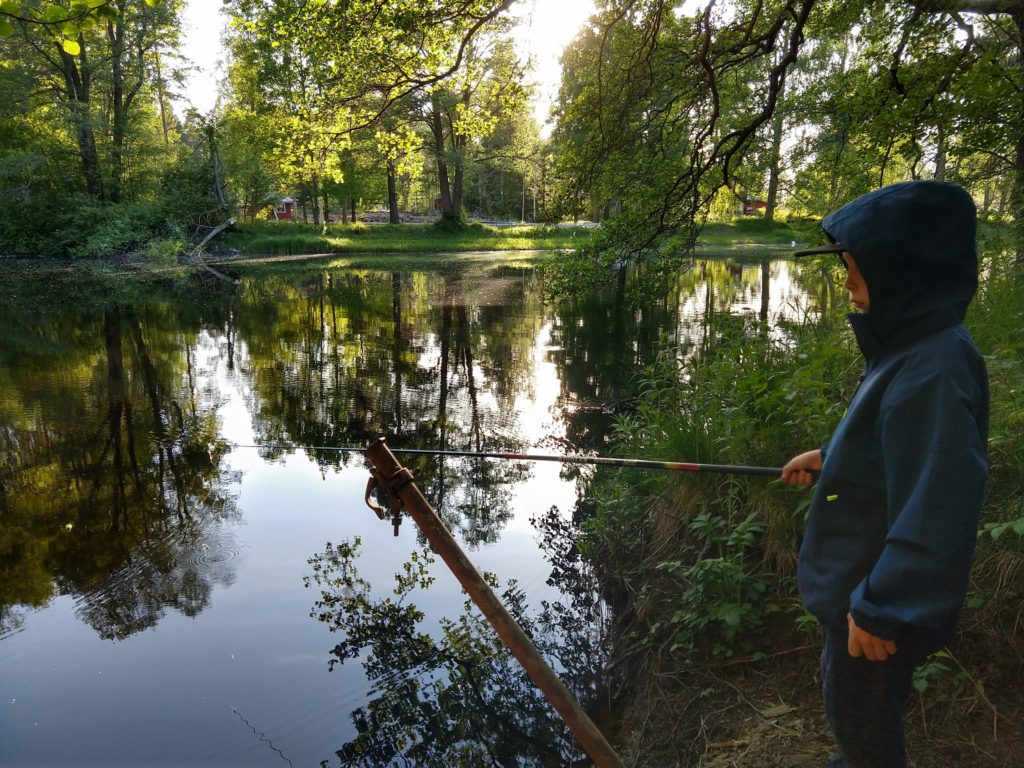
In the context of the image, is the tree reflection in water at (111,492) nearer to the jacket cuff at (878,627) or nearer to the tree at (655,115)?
the jacket cuff at (878,627)

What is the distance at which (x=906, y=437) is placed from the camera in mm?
1693

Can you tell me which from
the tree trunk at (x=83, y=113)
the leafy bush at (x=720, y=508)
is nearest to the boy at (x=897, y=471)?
the leafy bush at (x=720, y=508)

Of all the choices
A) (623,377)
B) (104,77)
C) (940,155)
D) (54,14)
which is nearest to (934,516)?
(54,14)

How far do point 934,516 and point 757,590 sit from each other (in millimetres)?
2190

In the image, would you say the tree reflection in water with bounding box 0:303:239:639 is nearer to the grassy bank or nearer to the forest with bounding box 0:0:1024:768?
the forest with bounding box 0:0:1024:768

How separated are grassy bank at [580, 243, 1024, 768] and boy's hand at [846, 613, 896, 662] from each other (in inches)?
47.4

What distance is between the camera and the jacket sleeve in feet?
5.28

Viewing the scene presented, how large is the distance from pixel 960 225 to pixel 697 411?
3.75 m

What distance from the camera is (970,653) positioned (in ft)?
9.52

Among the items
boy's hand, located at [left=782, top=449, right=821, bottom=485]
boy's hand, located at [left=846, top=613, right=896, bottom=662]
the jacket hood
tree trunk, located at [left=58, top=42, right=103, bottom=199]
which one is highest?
tree trunk, located at [left=58, top=42, right=103, bottom=199]

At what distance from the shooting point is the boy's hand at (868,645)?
1706mm

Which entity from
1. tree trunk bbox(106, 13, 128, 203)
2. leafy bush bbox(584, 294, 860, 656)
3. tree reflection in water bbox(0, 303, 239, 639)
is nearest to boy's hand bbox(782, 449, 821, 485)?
leafy bush bbox(584, 294, 860, 656)

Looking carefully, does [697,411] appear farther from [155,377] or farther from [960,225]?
[155,377]

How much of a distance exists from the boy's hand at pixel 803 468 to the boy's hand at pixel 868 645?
0.70m
